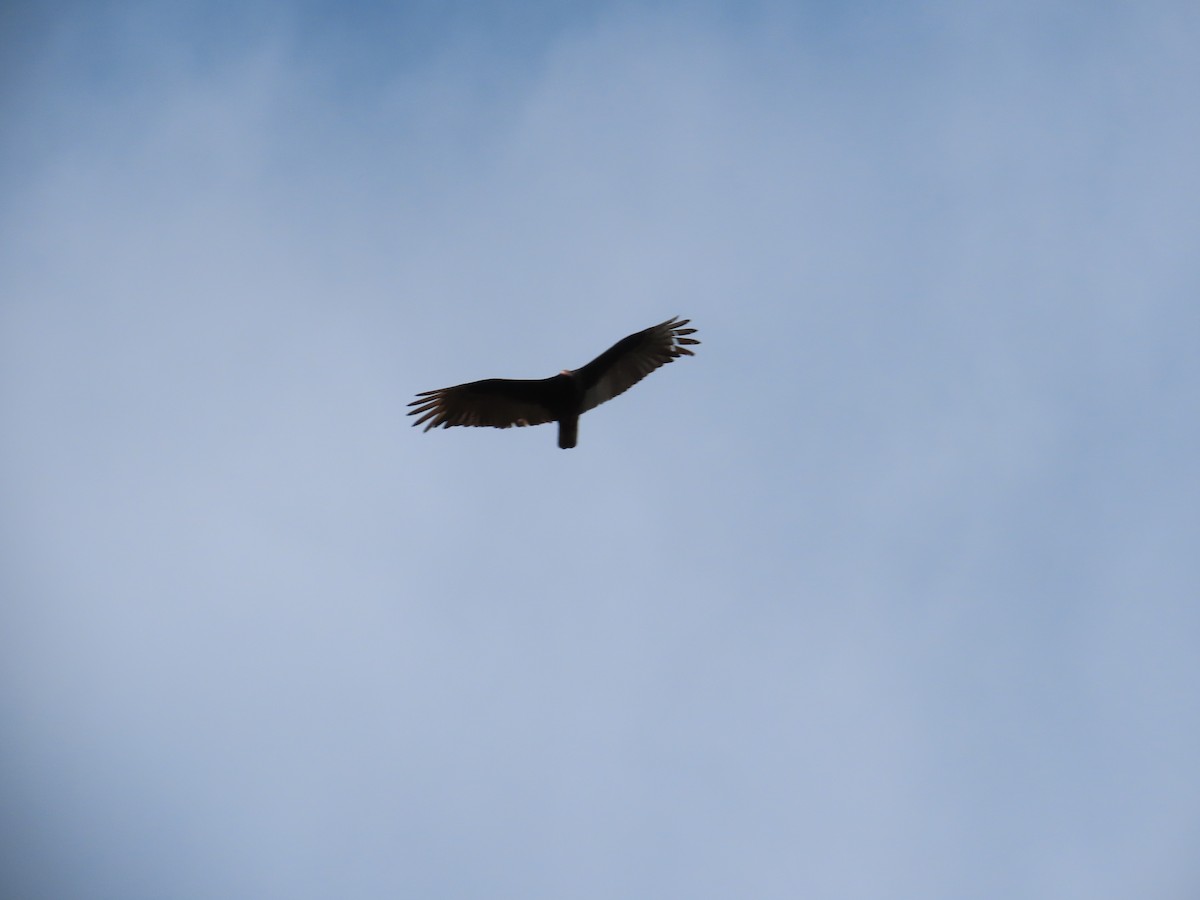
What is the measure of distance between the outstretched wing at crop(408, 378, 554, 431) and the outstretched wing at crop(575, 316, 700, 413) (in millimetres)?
873

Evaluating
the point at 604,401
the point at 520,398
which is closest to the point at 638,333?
the point at 604,401

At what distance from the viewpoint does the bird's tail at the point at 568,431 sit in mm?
15055

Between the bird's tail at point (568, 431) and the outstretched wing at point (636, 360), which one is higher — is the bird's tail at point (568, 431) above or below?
below

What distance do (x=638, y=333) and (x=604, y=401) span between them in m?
1.40

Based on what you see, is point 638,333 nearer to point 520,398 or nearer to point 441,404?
point 520,398

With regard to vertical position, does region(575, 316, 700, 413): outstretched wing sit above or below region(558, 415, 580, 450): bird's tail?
above

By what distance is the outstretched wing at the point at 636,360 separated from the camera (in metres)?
14.8

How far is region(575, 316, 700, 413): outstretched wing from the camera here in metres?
14.8

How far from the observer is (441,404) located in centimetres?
1531

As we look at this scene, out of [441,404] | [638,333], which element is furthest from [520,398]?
[638,333]

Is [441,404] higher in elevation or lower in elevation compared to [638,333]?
lower

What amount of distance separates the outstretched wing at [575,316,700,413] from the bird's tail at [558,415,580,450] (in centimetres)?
40

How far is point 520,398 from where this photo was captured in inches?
594

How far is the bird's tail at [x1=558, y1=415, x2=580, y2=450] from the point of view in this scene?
49.4 ft
